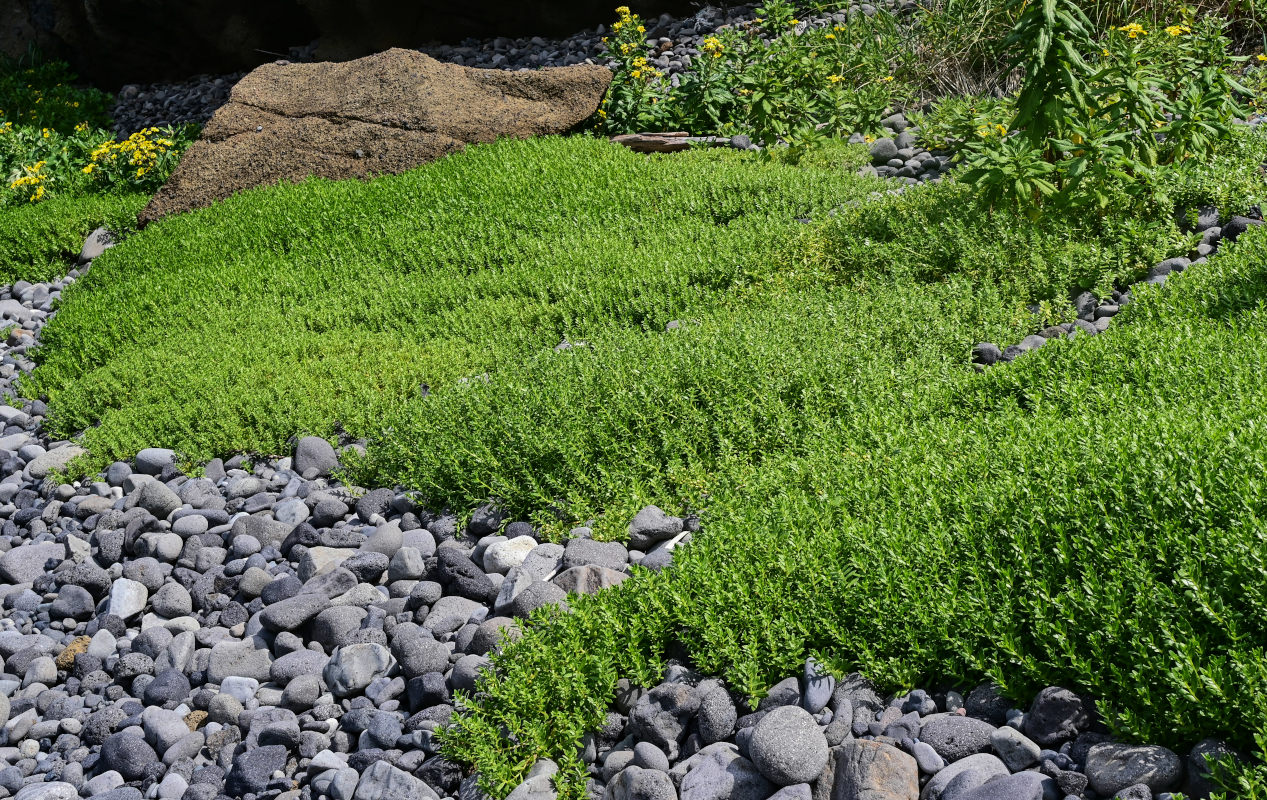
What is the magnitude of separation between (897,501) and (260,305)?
5.95 meters

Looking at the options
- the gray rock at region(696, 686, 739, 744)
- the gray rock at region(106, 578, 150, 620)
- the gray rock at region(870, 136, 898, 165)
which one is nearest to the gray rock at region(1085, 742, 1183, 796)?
the gray rock at region(696, 686, 739, 744)

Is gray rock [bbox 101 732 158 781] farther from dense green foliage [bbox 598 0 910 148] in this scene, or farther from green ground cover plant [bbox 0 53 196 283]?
green ground cover plant [bbox 0 53 196 283]

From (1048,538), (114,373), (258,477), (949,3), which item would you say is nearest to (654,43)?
(949,3)

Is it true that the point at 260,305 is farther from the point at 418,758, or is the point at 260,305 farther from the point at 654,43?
the point at 654,43

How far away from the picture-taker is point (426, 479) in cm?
510

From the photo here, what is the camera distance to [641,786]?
293cm

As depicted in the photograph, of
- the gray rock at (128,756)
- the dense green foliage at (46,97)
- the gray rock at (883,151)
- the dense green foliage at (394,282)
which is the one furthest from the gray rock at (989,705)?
the dense green foliage at (46,97)

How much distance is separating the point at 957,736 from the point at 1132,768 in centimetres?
43

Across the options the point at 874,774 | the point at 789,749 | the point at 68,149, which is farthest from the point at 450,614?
the point at 68,149

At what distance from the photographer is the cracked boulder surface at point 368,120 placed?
1093 cm

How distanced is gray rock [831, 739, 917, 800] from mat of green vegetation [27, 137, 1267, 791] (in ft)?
1.01

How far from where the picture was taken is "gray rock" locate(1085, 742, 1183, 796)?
7.92 ft

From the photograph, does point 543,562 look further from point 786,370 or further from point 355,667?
point 786,370

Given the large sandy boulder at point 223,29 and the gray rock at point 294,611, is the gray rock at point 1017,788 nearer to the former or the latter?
the gray rock at point 294,611
